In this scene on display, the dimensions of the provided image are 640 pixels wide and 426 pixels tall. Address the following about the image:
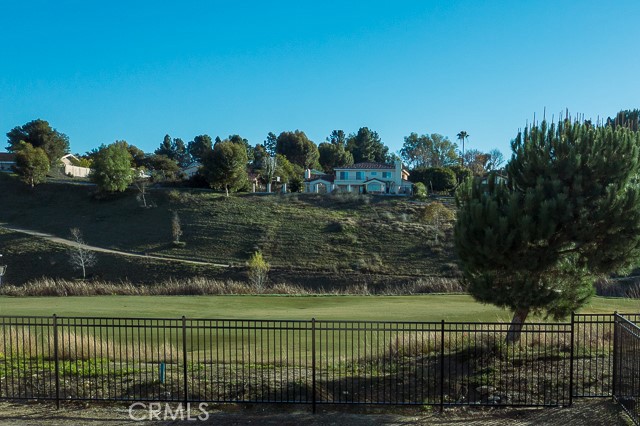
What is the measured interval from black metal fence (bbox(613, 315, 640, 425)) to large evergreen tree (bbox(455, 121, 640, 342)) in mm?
1941

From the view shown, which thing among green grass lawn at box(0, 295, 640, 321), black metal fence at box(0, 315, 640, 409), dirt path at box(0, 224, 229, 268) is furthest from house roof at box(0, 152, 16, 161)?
black metal fence at box(0, 315, 640, 409)

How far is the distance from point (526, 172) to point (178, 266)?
43707mm

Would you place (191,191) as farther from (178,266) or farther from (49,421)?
(49,421)

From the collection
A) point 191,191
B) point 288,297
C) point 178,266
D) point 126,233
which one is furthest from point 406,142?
point 288,297

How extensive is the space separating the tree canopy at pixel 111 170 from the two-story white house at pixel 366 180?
94.6 feet

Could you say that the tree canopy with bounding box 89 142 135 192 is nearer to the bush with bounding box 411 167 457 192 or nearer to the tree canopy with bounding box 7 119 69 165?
the tree canopy with bounding box 7 119 69 165

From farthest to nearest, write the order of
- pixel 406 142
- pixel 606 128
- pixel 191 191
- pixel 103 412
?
pixel 406 142 < pixel 191 191 < pixel 606 128 < pixel 103 412

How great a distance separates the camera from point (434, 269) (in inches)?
1954

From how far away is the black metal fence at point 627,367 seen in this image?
9.10 m

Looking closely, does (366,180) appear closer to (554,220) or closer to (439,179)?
(439,179)

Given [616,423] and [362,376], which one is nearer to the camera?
[616,423]

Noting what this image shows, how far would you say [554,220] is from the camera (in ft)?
37.9

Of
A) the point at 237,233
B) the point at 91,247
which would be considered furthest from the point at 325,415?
the point at 91,247

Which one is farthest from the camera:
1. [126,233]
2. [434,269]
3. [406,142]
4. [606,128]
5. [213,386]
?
[406,142]
